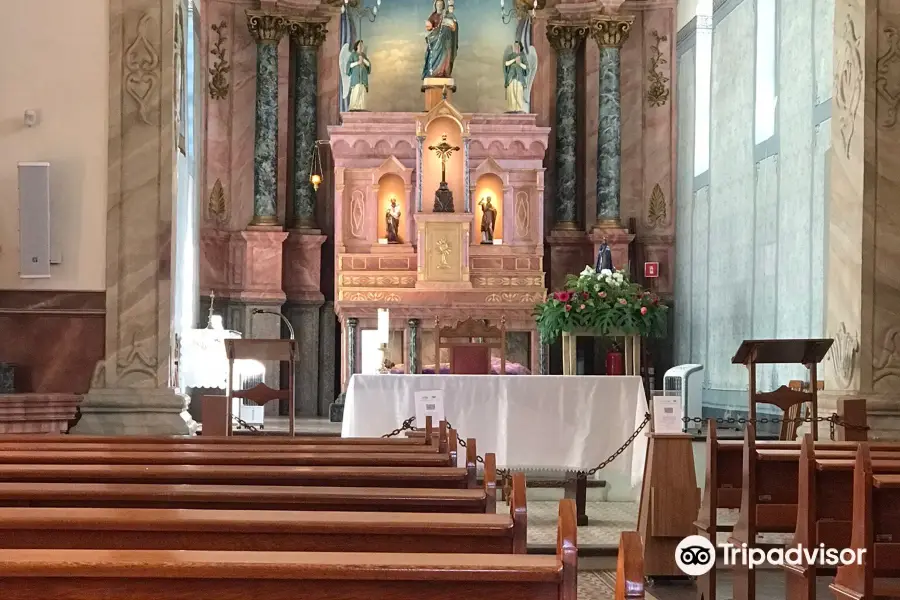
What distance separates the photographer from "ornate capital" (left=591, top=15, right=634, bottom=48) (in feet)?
49.2

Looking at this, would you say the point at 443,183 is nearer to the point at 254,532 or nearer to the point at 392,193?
the point at 392,193

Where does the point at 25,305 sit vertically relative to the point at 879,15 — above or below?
below

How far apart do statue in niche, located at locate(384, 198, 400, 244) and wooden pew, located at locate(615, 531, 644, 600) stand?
502 inches

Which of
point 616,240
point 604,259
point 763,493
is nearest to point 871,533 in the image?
point 763,493

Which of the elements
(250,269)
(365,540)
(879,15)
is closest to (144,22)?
(879,15)

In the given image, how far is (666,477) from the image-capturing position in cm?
599

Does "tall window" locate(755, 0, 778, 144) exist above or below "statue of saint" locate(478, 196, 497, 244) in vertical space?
above

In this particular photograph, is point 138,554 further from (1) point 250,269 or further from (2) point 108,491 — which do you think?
(1) point 250,269

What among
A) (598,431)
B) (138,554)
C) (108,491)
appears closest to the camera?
(138,554)

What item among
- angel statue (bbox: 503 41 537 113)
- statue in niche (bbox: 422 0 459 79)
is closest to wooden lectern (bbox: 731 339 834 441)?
angel statue (bbox: 503 41 537 113)

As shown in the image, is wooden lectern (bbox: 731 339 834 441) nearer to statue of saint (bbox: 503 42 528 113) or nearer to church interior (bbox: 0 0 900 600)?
church interior (bbox: 0 0 900 600)

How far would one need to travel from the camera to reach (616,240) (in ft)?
48.9

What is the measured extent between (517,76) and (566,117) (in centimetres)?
89

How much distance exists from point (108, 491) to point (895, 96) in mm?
6607
